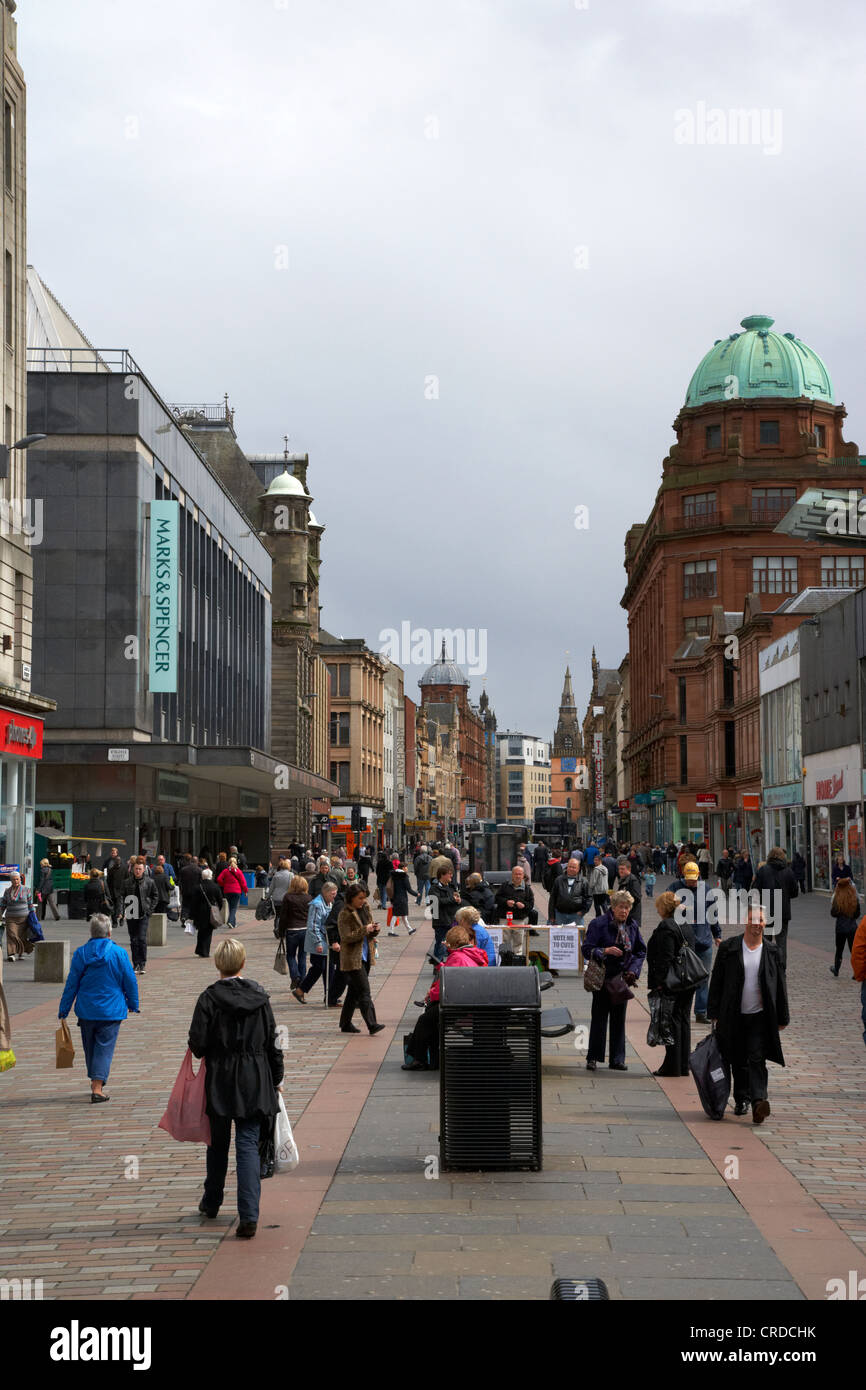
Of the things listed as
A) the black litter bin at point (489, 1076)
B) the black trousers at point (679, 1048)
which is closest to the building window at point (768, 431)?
the black trousers at point (679, 1048)

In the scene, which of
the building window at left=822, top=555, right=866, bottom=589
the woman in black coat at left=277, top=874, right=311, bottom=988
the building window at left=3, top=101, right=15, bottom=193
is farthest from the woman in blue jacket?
the building window at left=822, top=555, right=866, bottom=589

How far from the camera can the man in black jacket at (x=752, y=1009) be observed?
35.8ft

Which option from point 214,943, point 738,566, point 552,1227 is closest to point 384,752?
point 738,566

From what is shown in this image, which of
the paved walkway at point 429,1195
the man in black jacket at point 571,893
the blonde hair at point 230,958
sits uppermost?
the blonde hair at point 230,958

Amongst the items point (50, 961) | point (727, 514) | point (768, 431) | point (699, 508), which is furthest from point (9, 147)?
point (768, 431)

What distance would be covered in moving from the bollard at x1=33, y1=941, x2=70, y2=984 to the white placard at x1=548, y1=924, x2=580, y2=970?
671 cm

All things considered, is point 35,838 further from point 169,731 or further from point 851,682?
point 851,682

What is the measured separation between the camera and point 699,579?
86.4m

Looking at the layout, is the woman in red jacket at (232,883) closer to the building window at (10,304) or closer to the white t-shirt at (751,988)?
the building window at (10,304)

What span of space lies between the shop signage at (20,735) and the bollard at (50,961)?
10.1 meters

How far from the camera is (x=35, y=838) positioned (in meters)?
40.2

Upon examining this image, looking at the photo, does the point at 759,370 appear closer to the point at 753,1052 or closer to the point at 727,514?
the point at 727,514

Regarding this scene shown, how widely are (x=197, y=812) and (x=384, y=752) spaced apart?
75.1 meters

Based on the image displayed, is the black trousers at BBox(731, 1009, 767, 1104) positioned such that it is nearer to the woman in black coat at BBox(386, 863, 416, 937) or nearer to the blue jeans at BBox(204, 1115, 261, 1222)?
the blue jeans at BBox(204, 1115, 261, 1222)
